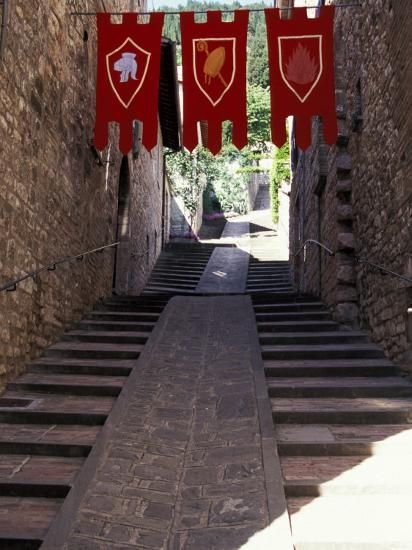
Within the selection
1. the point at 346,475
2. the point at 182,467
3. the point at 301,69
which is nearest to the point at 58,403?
the point at 182,467

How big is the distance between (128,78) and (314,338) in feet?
13.1

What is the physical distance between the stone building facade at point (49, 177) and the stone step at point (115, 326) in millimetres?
228

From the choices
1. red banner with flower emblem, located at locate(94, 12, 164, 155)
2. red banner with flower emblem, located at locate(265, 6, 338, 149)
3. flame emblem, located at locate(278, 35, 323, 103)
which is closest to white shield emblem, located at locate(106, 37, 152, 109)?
red banner with flower emblem, located at locate(94, 12, 164, 155)

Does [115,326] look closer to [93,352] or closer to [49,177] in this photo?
[93,352]

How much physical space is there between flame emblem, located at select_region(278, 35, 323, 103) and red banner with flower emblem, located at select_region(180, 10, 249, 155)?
505 mm

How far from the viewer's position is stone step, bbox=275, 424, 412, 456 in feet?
12.5

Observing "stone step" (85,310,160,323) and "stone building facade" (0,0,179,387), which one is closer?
"stone building facade" (0,0,179,387)

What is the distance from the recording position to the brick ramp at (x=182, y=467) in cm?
292

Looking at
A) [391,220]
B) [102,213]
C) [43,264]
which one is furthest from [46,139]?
[391,220]

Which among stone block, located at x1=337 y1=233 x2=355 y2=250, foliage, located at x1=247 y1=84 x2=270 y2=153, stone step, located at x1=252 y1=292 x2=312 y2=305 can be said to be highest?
foliage, located at x1=247 y1=84 x2=270 y2=153

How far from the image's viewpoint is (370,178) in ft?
21.0

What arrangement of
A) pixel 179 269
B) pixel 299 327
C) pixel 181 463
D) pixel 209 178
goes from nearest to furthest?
pixel 181 463 < pixel 299 327 < pixel 179 269 < pixel 209 178

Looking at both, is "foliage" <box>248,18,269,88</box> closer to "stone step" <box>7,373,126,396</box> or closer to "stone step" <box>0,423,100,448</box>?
"stone step" <box>7,373,126,396</box>

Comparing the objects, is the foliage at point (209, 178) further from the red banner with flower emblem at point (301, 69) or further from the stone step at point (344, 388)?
the stone step at point (344, 388)
